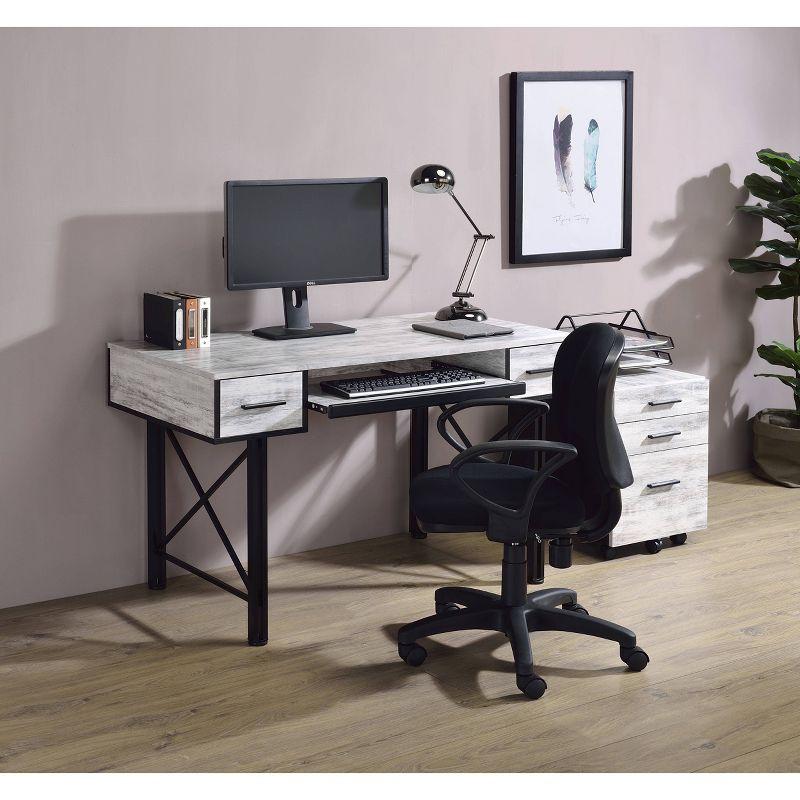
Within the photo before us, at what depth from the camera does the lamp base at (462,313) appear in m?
4.11

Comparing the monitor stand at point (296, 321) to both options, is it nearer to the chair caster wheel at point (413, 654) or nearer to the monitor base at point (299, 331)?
the monitor base at point (299, 331)

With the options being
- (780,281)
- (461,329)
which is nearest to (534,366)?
(461,329)

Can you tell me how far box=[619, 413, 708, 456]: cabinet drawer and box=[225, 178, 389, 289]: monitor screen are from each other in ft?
3.21

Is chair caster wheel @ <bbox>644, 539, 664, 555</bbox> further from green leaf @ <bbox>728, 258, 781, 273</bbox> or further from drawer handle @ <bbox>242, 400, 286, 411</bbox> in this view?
drawer handle @ <bbox>242, 400, 286, 411</bbox>

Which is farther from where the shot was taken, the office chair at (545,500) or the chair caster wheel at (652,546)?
the chair caster wheel at (652,546)

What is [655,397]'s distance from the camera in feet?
13.7

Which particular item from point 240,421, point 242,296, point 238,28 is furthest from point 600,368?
point 238,28

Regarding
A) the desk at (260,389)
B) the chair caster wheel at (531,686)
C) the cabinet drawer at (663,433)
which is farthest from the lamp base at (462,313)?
the chair caster wheel at (531,686)

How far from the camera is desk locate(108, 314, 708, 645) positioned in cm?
333

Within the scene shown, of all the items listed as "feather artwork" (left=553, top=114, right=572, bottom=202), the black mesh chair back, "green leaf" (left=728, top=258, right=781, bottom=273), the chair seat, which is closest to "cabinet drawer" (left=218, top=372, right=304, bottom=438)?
the chair seat

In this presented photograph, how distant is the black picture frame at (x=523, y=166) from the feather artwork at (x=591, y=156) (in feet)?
0.48

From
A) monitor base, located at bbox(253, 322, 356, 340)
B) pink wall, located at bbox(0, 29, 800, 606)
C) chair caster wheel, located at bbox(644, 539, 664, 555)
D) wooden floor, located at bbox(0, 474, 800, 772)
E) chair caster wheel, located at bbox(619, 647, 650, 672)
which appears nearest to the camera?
wooden floor, located at bbox(0, 474, 800, 772)

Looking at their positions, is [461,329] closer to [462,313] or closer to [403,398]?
[462,313]

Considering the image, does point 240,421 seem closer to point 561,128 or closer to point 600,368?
point 600,368
